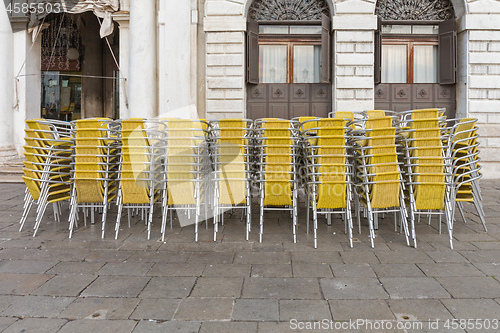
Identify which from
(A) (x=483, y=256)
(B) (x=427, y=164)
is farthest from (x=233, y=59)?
(A) (x=483, y=256)

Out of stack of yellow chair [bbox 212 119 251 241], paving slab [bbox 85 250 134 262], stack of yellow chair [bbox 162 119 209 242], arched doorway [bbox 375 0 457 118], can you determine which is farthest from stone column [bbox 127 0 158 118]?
paving slab [bbox 85 250 134 262]

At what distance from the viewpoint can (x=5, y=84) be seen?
40.2 ft

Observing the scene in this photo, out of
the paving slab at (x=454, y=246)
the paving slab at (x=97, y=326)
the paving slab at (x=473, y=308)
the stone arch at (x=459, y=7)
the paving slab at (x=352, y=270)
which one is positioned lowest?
the paving slab at (x=97, y=326)

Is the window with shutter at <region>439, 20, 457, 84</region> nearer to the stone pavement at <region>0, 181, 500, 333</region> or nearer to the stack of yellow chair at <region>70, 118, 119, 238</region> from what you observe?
the stone pavement at <region>0, 181, 500, 333</region>

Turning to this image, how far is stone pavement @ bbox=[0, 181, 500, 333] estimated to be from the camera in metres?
3.08

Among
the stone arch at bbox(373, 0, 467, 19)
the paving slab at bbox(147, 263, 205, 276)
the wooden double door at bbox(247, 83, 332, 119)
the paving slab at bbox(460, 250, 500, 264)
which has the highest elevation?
the stone arch at bbox(373, 0, 467, 19)

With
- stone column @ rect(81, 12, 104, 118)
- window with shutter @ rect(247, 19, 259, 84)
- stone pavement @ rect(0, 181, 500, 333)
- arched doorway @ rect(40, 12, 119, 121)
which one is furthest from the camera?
stone column @ rect(81, 12, 104, 118)

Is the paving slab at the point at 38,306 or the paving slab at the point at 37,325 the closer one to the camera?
the paving slab at the point at 37,325

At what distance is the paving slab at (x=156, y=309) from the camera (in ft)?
10.3

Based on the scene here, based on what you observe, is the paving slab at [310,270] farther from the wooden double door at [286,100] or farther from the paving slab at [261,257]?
the wooden double door at [286,100]

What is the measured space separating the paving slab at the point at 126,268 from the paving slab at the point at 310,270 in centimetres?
139

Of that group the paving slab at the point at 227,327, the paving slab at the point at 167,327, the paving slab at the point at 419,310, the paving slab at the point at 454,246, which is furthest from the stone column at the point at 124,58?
the paving slab at the point at 419,310

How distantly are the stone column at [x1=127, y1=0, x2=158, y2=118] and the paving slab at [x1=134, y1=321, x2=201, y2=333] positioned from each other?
8.62 metres

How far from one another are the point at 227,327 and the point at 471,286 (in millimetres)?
2091
